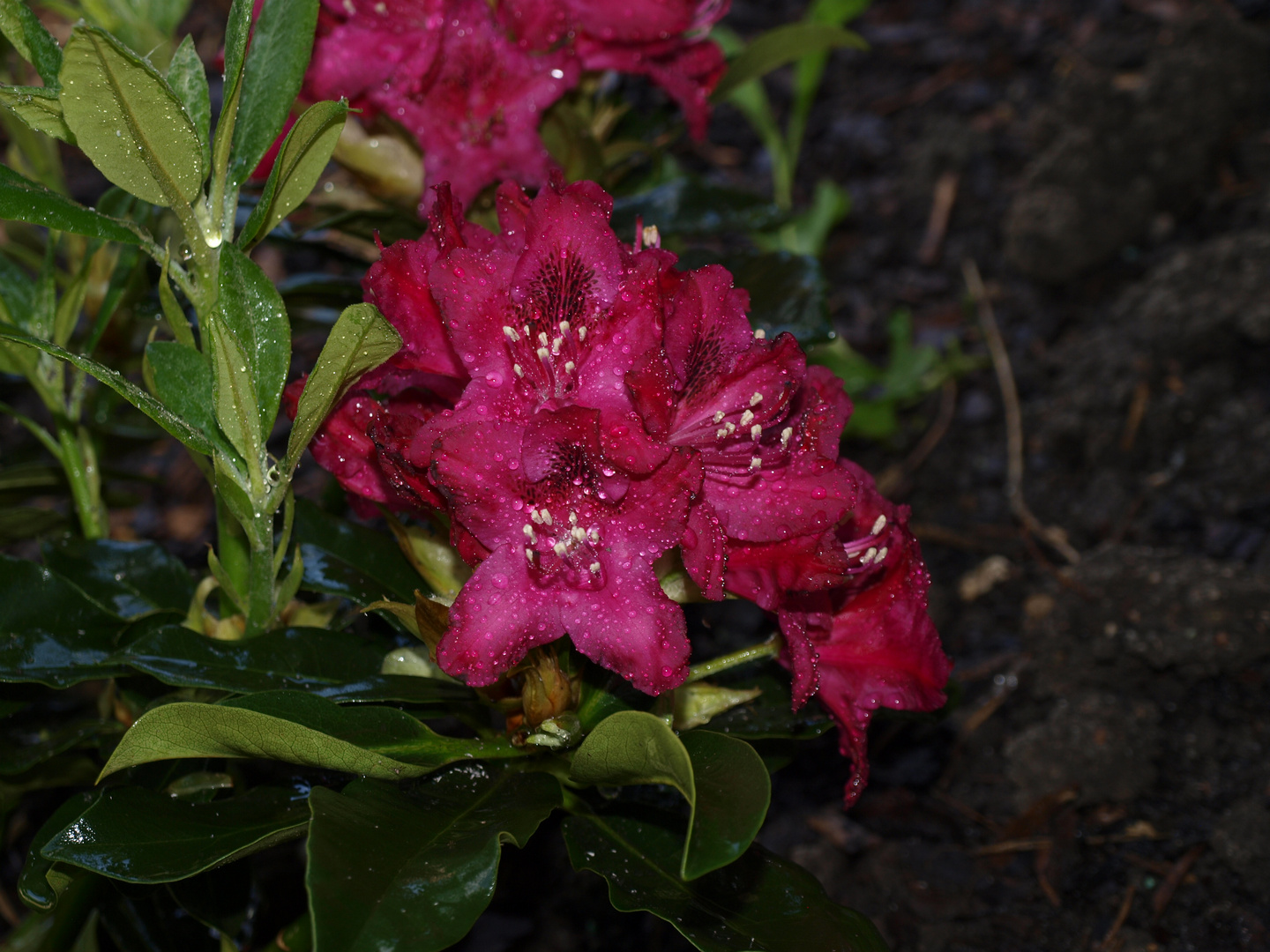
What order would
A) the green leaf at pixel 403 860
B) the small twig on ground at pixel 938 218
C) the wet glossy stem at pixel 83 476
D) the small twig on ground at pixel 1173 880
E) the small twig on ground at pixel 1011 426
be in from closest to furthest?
the green leaf at pixel 403 860 < the wet glossy stem at pixel 83 476 < the small twig on ground at pixel 1173 880 < the small twig on ground at pixel 1011 426 < the small twig on ground at pixel 938 218

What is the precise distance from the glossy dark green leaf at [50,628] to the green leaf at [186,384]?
28 cm

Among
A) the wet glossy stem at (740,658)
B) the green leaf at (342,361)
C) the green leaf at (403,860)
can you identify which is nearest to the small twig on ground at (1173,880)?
the wet glossy stem at (740,658)

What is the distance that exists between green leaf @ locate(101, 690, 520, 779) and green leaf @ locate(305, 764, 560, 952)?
3cm

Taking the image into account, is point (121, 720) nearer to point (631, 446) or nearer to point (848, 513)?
point (631, 446)

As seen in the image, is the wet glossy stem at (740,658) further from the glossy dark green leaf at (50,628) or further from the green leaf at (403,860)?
the glossy dark green leaf at (50,628)

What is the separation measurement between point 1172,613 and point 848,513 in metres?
1.04

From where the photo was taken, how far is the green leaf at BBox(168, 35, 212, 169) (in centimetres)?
104

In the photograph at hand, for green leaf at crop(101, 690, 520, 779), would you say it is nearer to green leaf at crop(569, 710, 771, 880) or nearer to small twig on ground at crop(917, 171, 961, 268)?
green leaf at crop(569, 710, 771, 880)

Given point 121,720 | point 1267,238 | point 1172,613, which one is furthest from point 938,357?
point 121,720

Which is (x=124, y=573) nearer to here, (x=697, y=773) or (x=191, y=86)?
(x=191, y=86)

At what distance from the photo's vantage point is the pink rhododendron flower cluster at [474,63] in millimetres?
1419

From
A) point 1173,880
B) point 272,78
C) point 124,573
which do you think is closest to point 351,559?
point 124,573

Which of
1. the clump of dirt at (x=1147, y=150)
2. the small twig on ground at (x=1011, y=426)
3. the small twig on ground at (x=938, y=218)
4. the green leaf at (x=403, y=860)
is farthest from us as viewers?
the small twig on ground at (x=938, y=218)

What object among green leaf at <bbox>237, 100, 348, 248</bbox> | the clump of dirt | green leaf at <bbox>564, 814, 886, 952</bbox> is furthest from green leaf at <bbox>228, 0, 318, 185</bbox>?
the clump of dirt
